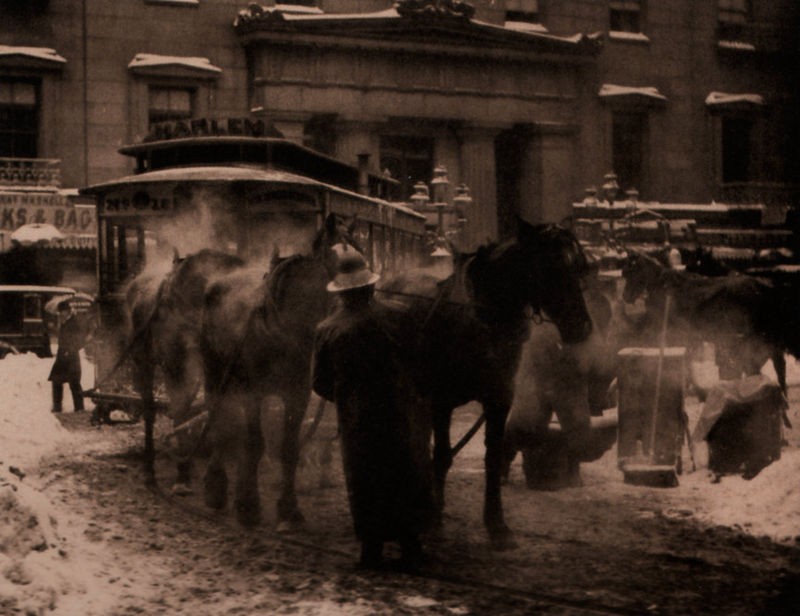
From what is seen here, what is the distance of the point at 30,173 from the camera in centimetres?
2706

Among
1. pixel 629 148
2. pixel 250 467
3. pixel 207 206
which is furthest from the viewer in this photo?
pixel 629 148

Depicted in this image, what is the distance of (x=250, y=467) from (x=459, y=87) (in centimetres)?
2375

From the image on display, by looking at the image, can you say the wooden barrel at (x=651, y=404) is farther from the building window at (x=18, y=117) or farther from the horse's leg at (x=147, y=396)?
the building window at (x=18, y=117)

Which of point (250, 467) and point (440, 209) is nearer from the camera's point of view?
point (250, 467)

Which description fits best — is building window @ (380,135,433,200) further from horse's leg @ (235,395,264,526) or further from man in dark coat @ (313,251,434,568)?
man in dark coat @ (313,251,434,568)

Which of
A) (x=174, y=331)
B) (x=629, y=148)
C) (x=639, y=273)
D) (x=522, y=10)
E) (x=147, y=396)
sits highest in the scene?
(x=522, y=10)

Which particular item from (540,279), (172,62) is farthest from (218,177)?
(172,62)

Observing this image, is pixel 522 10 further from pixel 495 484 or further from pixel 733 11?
pixel 495 484

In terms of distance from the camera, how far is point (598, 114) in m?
32.8

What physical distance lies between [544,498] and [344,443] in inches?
126

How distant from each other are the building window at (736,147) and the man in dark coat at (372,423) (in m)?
29.8

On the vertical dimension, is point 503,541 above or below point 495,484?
below

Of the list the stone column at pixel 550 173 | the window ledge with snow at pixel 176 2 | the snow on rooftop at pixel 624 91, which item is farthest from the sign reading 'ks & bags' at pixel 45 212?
the snow on rooftop at pixel 624 91

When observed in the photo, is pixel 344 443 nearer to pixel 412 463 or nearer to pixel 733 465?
pixel 412 463
